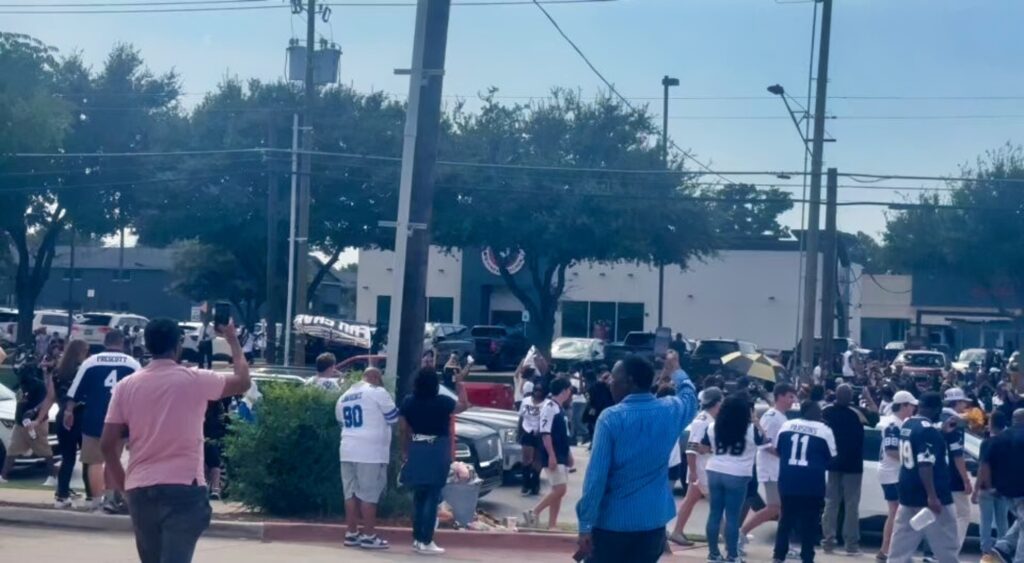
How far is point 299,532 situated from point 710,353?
103 feet

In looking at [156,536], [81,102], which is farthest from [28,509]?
[81,102]

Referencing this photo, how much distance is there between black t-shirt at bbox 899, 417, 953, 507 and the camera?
12711 millimetres

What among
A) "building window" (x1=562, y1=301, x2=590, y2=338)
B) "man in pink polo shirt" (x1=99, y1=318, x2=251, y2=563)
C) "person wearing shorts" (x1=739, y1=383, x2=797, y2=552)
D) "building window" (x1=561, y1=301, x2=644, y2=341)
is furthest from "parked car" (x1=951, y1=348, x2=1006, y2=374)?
"man in pink polo shirt" (x1=99, y1=318, x2=251, y2=563)

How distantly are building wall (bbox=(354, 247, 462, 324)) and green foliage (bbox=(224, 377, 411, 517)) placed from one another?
149ft

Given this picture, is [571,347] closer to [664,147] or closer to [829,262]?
[664,147]

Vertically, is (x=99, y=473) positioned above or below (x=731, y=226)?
below

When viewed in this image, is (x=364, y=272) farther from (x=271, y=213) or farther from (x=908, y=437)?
(x=908, y=437)

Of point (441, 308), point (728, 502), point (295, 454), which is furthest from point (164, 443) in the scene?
point (441, 308)

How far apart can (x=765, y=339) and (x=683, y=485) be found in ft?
125

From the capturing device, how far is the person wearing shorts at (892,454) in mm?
14062

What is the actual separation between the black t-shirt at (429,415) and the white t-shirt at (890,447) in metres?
4.71

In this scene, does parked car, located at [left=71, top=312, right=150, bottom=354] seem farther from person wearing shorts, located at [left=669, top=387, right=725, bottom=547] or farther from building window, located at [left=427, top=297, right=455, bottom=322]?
person wearing shorts, located at [left=669, top=387, right=725, bottom=547]

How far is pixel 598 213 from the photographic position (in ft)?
144

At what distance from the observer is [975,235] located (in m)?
53.7
